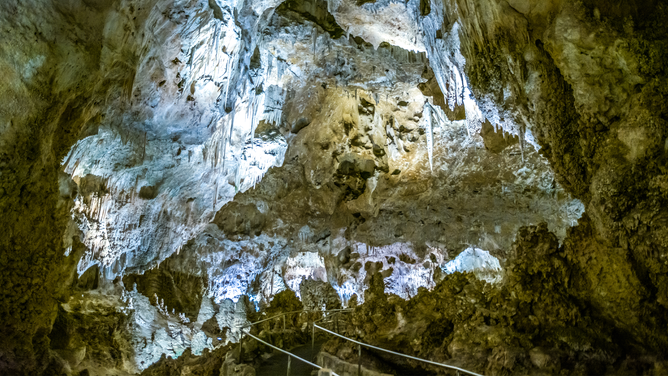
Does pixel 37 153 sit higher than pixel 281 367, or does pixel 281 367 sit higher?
pixel 37 153

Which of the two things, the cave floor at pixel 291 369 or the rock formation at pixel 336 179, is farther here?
the cave floor at pixel 291 369

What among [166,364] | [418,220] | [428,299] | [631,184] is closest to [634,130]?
[631,184]

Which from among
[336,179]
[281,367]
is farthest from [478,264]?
[281,367]

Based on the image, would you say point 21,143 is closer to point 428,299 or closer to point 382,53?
point 428,299

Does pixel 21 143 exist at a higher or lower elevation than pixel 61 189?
higher

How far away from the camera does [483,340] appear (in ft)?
18.8

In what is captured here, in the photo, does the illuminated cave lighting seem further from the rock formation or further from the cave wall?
the cave wall

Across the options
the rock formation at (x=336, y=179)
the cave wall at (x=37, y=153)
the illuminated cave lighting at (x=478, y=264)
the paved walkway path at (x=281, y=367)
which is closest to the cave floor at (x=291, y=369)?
the paved walkway path at (x=281, y=367)

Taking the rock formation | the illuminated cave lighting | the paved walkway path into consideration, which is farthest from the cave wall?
the illuminated cave lighting

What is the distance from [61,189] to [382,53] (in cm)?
641

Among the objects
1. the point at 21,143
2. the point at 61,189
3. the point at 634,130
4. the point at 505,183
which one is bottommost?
the point at 61,189

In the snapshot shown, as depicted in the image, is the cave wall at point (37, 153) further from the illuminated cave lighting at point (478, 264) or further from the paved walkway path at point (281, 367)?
the illuminated cave lighting at point (478, 264)

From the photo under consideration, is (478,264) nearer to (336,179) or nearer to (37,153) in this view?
(336,179)

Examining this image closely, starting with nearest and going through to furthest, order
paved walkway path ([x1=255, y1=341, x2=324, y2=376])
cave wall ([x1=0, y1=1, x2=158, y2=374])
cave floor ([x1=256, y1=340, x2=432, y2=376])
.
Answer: cave wall ([x1=0, y1=1, x2=158, y2=374]) → cave floor ([x1=256, y1=340, x2=432, y2=376]) → paved walkway path ([x1=255, y1=341, x2=324, y2=376])
